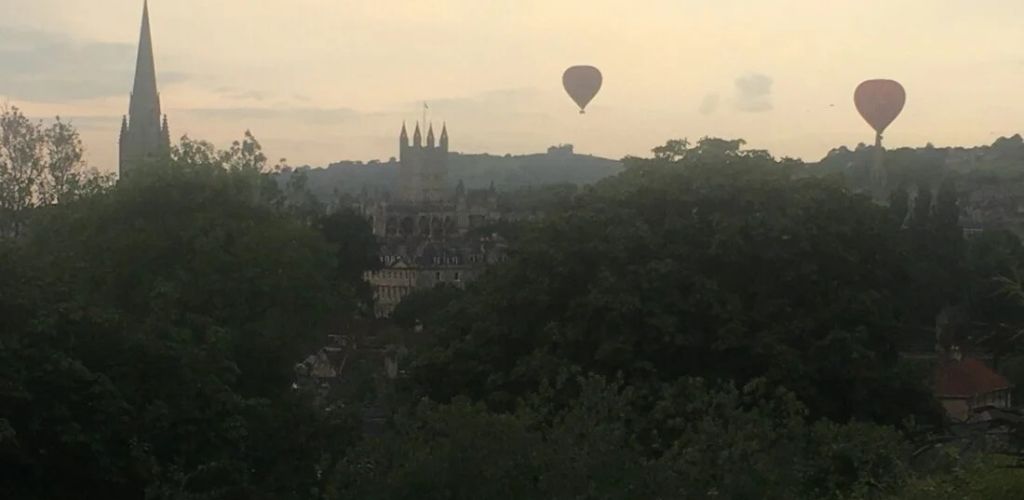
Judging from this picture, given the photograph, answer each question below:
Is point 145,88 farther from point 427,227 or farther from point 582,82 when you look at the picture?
point 427,227

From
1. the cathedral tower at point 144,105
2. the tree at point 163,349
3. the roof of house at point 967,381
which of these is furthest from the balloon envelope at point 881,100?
the cathedral tower at point 144,105

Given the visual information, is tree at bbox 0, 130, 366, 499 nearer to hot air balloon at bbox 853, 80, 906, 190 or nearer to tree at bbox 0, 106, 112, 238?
tree at bbox 0, 106, 112, 238

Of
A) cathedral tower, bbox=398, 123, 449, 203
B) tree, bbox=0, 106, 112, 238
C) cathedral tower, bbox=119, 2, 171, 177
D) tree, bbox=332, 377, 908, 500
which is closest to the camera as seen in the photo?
tree, bbox=332, 377, 908, 500

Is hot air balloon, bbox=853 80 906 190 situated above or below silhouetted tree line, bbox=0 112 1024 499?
above

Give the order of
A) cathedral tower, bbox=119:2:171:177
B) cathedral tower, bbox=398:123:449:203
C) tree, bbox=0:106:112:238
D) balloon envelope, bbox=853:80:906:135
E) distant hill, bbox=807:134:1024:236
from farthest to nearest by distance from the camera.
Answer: cathedral tower, bbox=398:123:449:203
distant hill, bbox=807:134:1024:236
cathedral tower, bbox=119:2:171:177
balloon envelope, bbox=853:80:906:135
tree, bbox=0:106:112:238

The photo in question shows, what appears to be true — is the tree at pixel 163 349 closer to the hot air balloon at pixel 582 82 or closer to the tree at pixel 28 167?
the tree at pixel 28 167

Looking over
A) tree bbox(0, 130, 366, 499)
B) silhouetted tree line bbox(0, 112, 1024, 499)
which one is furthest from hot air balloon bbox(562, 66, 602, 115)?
tree bbox(0, 130, 366, 499)
